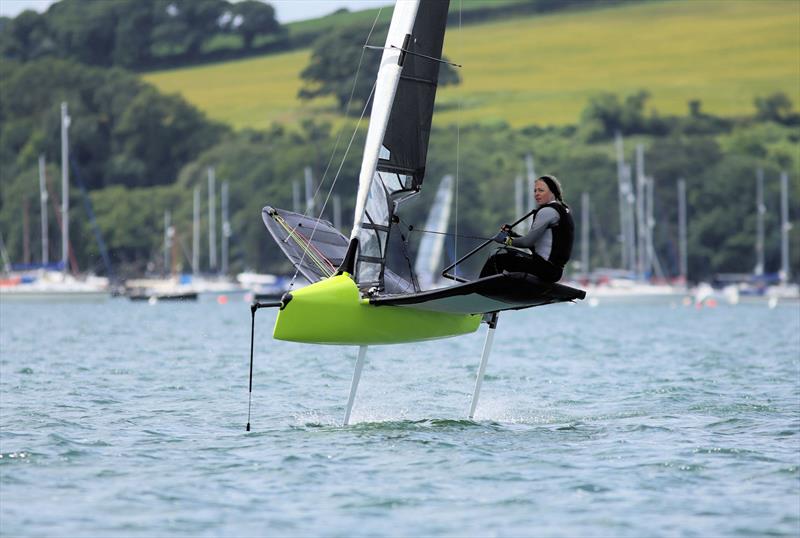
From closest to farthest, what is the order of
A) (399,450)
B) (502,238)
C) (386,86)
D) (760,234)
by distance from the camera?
(399,450) < (502,238) < (386,86) < (760,234)

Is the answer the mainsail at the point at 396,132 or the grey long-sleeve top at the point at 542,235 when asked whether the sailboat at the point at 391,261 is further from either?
the grey long-sleeve top at the point at 542,235

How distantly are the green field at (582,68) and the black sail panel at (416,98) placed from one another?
106948mm

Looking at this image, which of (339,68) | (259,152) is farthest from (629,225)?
(339,68)

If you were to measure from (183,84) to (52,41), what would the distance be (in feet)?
61.7

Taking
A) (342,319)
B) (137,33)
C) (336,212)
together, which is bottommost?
(342,319)

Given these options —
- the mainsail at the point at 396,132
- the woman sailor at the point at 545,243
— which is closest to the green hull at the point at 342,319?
the mainsail at the point at 396,132

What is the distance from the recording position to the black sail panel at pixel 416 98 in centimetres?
1505

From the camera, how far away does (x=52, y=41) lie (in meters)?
153

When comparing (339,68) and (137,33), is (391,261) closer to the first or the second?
(339,68)

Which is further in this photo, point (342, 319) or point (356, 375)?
point (356, 375)

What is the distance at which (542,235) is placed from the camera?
13414mm

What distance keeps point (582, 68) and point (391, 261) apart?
12384 cm

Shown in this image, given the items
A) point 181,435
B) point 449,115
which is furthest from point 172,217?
point 181,435

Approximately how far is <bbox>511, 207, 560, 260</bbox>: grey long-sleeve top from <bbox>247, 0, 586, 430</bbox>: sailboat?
18 cm
